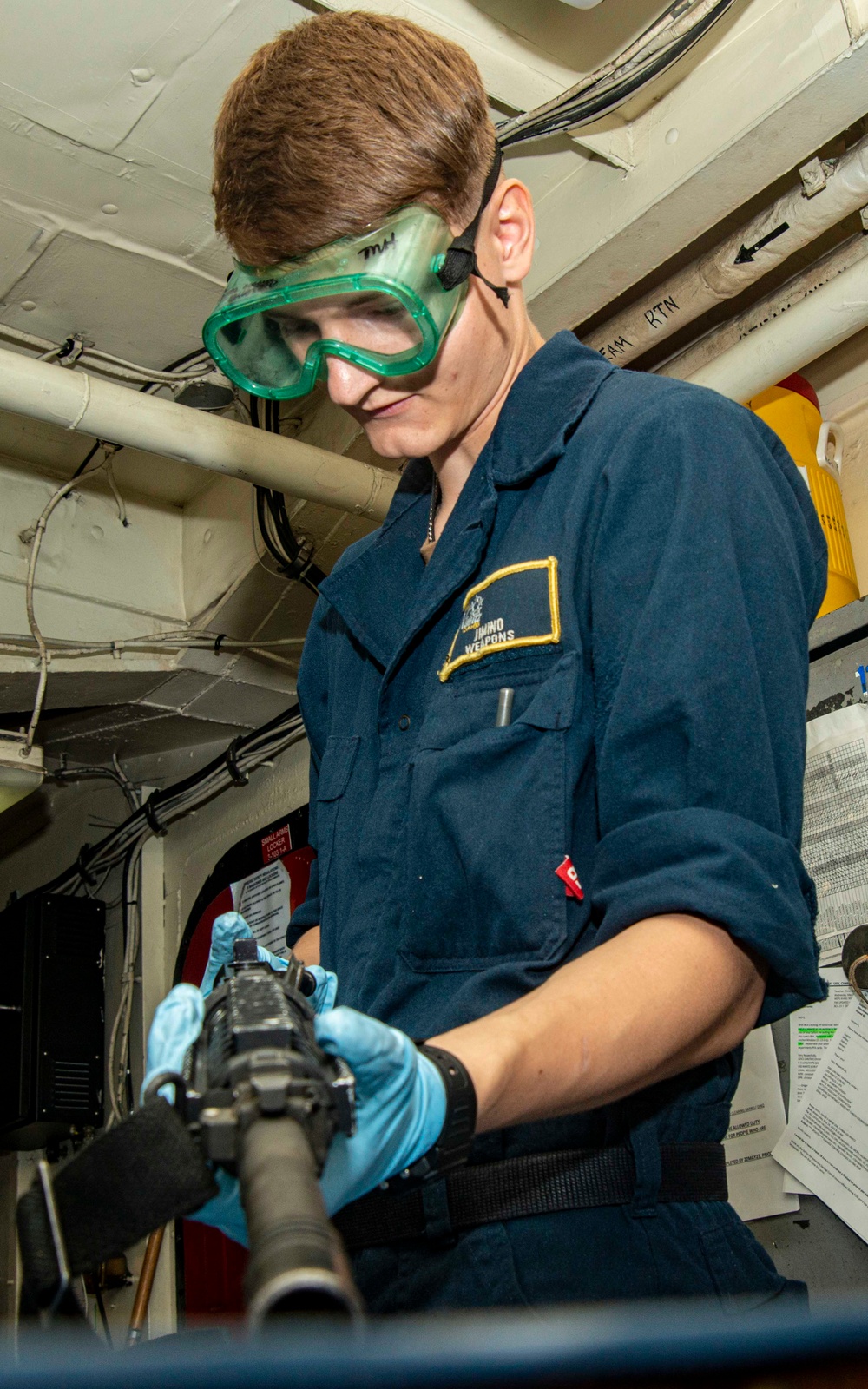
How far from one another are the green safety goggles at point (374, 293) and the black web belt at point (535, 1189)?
33.6 inches

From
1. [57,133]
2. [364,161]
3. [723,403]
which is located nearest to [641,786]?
[723,403]

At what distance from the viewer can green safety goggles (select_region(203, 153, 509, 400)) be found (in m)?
1.31

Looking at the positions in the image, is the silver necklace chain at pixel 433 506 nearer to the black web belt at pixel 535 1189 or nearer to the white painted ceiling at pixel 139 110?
the black web belt at pixel 535 1189

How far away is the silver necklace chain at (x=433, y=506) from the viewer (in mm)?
1590

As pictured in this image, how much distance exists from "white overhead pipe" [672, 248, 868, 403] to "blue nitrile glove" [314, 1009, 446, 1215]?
1.83m

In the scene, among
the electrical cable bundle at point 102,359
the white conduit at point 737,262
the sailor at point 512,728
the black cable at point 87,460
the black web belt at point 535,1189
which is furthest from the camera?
the black cable at point 87,460

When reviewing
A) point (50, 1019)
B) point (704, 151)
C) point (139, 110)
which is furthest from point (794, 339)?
point (50, 1019)

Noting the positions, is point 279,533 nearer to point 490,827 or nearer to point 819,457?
point 819,457

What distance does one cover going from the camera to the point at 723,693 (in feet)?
3.31

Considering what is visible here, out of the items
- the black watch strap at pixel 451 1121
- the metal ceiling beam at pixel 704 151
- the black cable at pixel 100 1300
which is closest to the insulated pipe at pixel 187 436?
the metal ceiling beam at pixel 704 151

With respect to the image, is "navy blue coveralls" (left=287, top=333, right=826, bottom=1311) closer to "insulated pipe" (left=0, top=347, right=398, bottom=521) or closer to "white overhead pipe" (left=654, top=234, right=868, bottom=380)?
"white overhead pipe" (left=654, top=234, right=868, bottom=380)

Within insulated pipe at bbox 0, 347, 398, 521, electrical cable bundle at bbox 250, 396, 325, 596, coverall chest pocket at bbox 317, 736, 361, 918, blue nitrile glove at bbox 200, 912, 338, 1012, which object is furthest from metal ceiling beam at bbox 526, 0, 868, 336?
blue nitrile glove at bbox 200, 912, 338, 1012

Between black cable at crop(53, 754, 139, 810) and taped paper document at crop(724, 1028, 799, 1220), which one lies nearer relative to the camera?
taped paper document at crop(724, 1028, 799, 1220)

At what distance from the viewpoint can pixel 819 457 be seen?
8.57 feet
